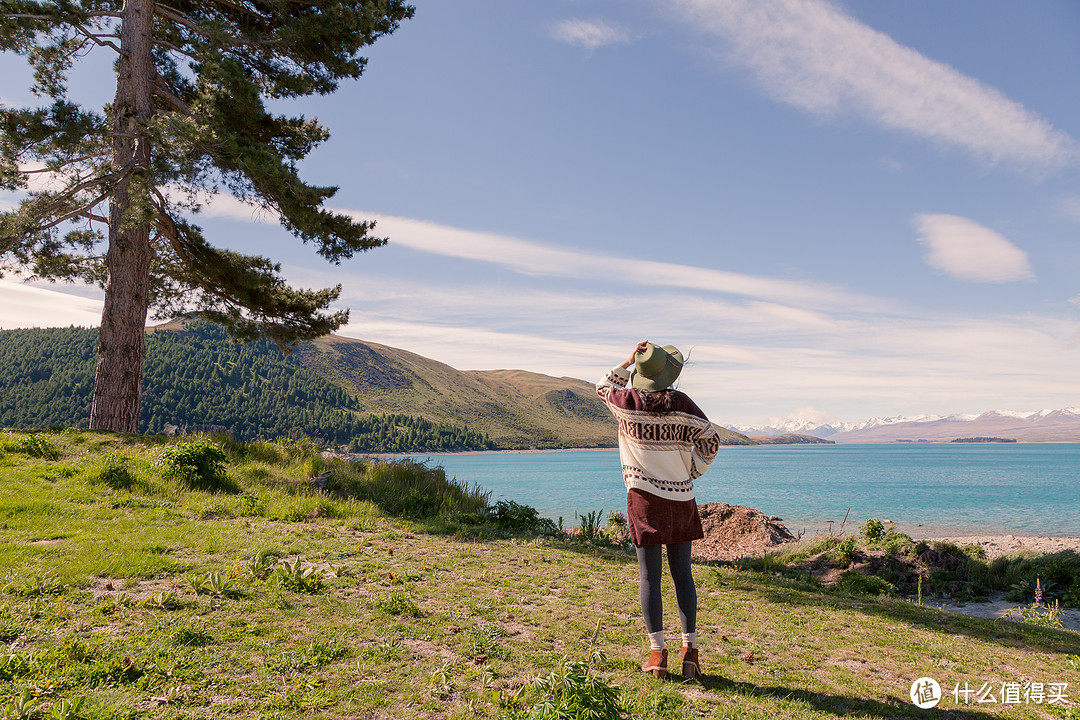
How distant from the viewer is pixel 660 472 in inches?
157

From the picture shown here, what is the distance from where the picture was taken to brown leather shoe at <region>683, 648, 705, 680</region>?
12.4 ft

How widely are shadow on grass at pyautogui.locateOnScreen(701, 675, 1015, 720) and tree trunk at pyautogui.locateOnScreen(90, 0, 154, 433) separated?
1446cm

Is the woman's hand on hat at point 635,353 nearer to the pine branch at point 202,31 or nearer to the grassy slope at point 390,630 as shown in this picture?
the grassy slope at point 390,630

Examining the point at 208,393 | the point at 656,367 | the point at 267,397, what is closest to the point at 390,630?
the point at 656,367

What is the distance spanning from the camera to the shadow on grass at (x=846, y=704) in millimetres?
3516

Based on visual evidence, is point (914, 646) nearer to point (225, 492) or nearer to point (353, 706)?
point (353, 706)

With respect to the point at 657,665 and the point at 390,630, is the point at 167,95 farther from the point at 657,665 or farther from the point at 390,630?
the point at 657,665

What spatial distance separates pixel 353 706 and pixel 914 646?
5114 mm

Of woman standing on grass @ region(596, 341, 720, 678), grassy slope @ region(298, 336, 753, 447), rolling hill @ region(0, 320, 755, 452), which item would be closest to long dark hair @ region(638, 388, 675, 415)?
woman standing on grass @ region(596, 341, 720, 678)

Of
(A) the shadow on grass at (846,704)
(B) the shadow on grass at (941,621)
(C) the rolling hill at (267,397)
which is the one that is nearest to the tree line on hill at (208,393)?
(C) the rolling hill at (267,397)

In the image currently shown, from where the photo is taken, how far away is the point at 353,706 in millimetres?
2986

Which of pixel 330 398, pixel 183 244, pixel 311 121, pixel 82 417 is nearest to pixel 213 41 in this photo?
pixel 311 121

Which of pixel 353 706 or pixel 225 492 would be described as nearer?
pixel 353 706

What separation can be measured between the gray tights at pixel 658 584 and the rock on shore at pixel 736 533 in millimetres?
9862
